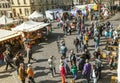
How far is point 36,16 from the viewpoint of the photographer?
37281 mm

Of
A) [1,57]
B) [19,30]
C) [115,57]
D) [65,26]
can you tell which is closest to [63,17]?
[65,26]

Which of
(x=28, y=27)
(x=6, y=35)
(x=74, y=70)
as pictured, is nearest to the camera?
(x=74, y=70)

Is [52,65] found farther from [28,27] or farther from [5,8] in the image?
[5,8]

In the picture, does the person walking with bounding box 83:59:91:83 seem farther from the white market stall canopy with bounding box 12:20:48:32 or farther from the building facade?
the building facade

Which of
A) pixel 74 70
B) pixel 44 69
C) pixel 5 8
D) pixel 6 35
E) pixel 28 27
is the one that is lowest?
pixel 44 69

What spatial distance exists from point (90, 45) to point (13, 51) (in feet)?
25.4

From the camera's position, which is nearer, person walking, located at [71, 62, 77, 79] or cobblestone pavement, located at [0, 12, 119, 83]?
person walking, located at [71, 62, 77, 79]

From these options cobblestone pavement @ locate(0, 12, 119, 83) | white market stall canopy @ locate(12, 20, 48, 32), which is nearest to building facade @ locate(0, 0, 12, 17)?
white market stall canopy @ locate(12, 20, 48, 32)

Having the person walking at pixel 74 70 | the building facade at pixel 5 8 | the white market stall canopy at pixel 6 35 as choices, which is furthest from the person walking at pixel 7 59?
the building facade at pixel 5 8

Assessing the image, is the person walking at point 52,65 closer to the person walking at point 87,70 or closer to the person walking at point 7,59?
the person walking at point 87,70

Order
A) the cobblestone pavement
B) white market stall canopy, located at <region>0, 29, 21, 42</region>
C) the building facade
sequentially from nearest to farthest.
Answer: the cobblestone pavement, white market stall canopy, located at <region>0, 29, 21, 42</region>, the building facade

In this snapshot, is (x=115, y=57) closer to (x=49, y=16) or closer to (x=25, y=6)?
(x=49, y=16)

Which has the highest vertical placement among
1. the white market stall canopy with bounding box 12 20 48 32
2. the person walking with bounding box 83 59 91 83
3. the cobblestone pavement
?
the white market stall canopy with bounding box 12 20 48 32

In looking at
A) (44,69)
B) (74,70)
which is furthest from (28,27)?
(74,70)
